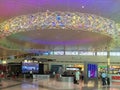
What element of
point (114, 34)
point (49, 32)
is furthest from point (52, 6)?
point (49, 32)

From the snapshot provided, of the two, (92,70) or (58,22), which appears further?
(92,70)

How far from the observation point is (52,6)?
21672 mm

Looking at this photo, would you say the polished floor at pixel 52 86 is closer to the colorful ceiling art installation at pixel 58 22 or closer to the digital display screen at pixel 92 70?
the digital display screen at pixel 92 70

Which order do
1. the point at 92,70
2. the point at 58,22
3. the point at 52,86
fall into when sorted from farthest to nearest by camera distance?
the point at 92,70
the point at 52,86
the point at 58,22

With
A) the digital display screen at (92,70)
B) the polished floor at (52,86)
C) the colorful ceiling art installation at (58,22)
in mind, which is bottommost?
the polished floor at (52,86)

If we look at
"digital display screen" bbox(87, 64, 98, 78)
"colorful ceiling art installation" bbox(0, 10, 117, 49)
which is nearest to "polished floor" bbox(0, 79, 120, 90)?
"digital display screen" bbox(87, 64, 98, 78)

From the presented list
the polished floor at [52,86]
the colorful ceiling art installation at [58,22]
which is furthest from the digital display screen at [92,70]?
the colorful ceiling art installation at [58,22]

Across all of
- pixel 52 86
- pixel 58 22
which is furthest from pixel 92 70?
pixel 58 22

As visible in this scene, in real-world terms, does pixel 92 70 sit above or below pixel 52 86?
above

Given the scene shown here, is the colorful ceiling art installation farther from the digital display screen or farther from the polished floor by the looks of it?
the digital display screen

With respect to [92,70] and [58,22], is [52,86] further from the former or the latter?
[92,70]

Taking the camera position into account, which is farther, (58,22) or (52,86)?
(52,86)

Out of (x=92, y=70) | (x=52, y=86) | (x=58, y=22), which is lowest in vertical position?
(x=52, y=86)

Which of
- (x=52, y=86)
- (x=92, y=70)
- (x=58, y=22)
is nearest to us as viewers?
(x=58, y=22)
